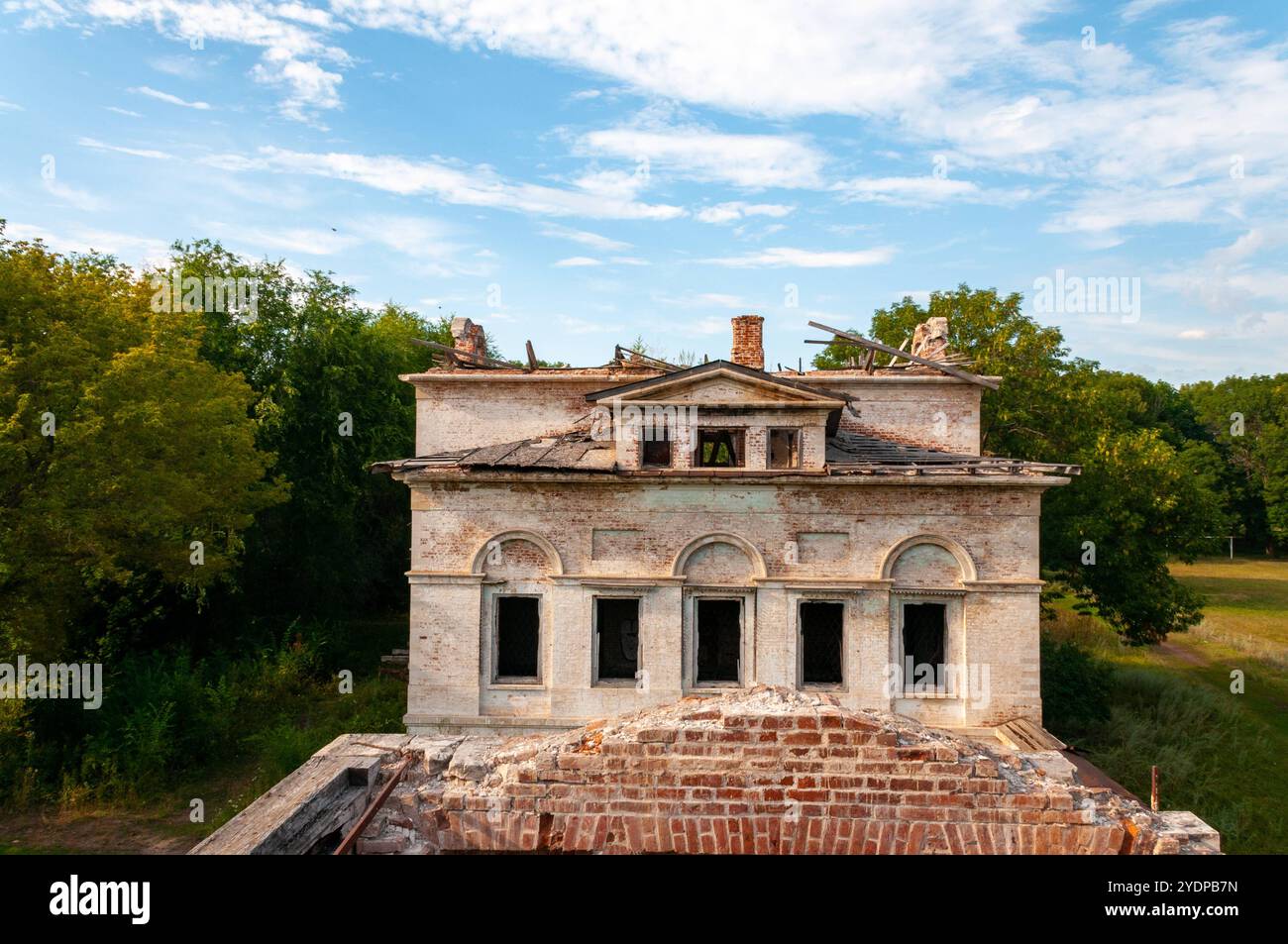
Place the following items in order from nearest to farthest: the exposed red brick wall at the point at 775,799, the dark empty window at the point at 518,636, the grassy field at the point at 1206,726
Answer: the exposed red brick wall at the point at 775,799, the dark empty window at the point at 518,636, the grassy field at the point at 1206,726

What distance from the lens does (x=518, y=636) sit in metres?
13.9

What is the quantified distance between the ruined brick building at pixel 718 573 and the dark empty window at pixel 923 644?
0.08 ft

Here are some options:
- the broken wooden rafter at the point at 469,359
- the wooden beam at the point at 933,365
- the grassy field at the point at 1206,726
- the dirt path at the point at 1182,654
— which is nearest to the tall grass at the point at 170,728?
the broken wooden rafter at the point at 469,359

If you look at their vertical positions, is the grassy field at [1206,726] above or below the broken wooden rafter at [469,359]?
below

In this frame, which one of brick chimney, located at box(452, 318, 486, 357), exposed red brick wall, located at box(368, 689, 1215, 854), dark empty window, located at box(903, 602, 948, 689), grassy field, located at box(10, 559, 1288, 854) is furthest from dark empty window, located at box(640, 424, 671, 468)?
exposed red brick wall, located at box(368, 689, 1215, 854)

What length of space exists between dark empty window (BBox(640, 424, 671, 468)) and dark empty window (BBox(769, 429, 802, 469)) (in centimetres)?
194

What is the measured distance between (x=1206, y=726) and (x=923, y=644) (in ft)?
33.2

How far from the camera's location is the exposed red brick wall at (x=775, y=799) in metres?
5.14

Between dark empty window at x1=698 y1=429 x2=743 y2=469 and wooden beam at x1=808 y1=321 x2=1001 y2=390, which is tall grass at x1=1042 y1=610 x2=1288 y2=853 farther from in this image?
dark empty window at x1=698 y1=429 x2=743 y2=469

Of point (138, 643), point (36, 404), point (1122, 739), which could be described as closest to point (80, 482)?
point (36, 404)

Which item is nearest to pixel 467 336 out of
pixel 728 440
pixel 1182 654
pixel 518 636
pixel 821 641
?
pixel 728 440

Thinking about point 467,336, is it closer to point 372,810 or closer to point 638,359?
point 638,359

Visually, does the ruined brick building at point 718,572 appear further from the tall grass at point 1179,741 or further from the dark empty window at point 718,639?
the tall grass at point 1179,741
